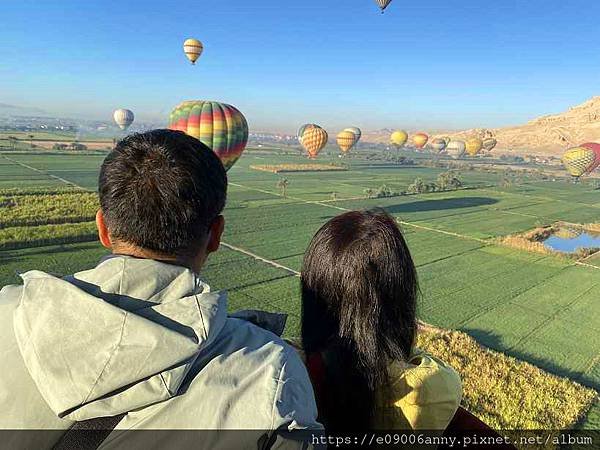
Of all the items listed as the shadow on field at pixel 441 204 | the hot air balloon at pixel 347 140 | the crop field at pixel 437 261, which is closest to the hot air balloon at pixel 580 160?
the crop field at pixel 437 261

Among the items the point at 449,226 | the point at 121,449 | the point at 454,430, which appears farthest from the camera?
the point at 449,226

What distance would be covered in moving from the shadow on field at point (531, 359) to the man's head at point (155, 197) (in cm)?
1412

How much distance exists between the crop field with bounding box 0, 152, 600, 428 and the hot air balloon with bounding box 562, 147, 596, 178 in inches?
550

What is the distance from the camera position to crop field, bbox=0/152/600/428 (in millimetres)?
14891

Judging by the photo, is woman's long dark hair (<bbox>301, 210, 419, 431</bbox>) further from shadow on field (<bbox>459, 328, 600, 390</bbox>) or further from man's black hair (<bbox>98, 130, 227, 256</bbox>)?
shadow on field (<bbox>459, 328, 600, 390</bbox>)

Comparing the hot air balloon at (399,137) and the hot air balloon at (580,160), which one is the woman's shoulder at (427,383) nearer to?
the hot air balloon at (580,160)

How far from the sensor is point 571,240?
35844 mm

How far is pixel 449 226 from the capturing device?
117 ft

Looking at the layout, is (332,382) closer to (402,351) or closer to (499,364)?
(402,351)

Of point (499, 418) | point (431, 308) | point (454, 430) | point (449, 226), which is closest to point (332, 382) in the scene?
point (454, 430)

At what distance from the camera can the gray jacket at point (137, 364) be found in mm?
1351

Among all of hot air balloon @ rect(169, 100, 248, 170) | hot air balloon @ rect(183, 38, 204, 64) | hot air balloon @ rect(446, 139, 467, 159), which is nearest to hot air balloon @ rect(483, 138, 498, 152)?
hot air balloon @ rect(446, 139, 467, 159)

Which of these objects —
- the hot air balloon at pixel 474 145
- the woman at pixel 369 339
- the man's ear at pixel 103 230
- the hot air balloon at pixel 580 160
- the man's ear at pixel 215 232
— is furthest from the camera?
the hot air balloon at pixel 474 145

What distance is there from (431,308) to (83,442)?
17416 mm
